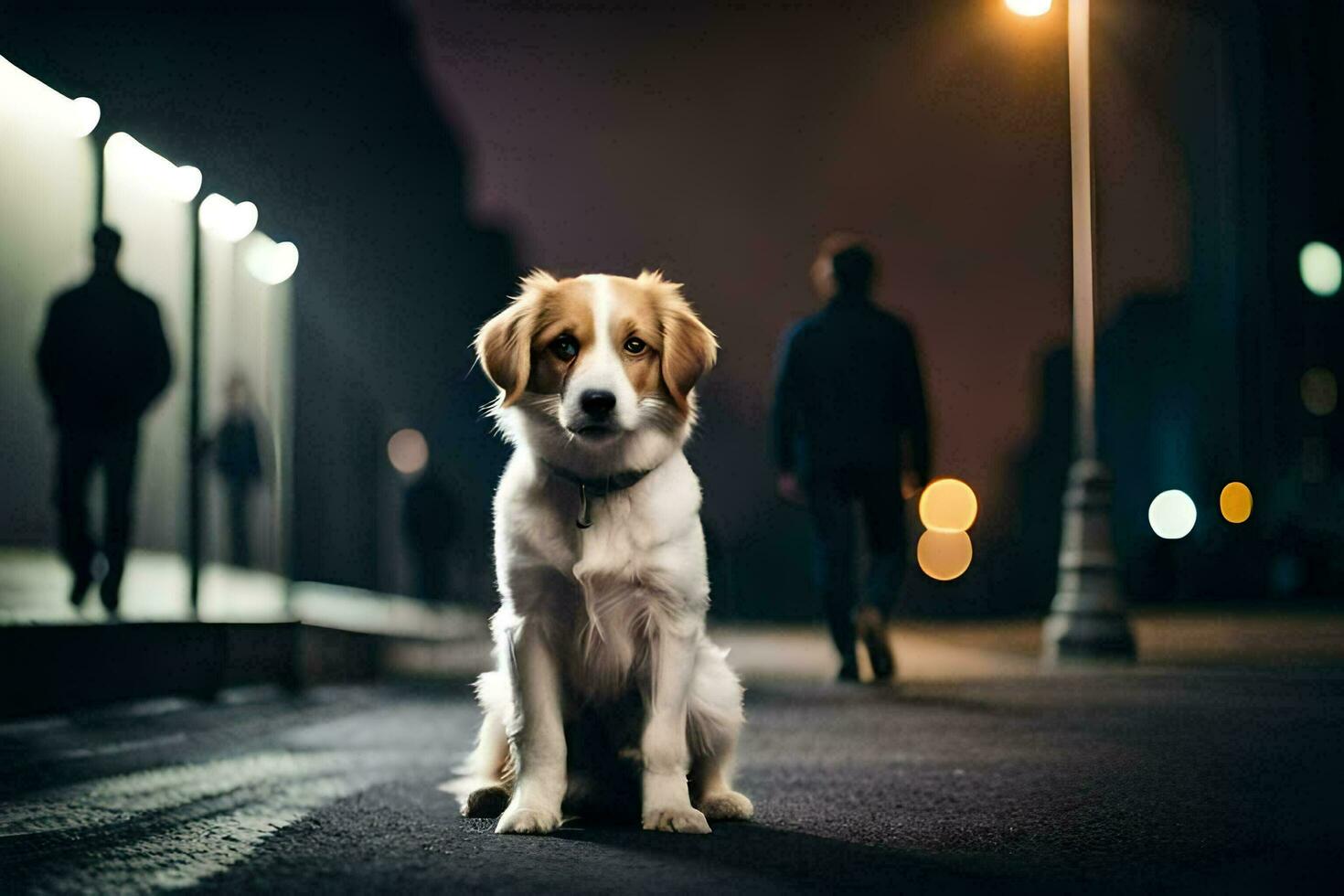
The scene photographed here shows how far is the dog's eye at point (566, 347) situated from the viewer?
484cm

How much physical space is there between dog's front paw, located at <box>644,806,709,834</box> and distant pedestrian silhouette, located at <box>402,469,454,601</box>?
2016 cm

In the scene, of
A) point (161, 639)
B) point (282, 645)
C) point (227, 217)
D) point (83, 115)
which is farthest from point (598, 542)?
point (227, 217)

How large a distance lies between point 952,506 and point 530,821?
246 feet

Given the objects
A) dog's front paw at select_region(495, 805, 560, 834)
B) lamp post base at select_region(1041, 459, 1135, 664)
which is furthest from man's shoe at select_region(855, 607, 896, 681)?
dog's front paw at select_region(495, 805, 560, 834)

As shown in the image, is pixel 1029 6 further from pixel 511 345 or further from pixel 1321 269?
pixel 1321 269

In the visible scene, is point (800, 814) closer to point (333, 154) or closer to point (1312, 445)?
point (333, 154)

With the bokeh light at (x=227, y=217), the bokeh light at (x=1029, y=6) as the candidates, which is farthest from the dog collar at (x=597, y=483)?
the bokeh light at (x=1029, y=6)

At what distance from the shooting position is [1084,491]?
14.1 metres

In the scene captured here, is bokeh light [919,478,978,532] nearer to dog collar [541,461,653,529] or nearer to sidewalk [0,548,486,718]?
sidewalk [0,548,486,718]

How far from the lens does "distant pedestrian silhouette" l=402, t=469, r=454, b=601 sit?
25.1 metres

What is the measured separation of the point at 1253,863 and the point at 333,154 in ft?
89.8

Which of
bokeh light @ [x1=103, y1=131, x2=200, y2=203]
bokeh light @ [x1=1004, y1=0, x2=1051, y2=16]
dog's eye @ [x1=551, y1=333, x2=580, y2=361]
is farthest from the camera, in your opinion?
bokeh light @ [x1=1004, y1=0, x2=1051, y2=16]

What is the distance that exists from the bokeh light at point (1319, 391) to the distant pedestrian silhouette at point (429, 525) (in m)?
37.8

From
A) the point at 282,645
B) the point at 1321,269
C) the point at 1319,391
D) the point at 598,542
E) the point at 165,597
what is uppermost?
the point at 1321,269
